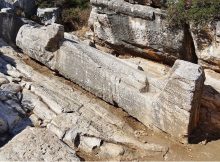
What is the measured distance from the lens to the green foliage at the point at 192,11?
36.6 ft

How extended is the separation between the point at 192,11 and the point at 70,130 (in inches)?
185

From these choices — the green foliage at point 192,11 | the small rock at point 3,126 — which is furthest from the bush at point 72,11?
the small rock at point 3,126

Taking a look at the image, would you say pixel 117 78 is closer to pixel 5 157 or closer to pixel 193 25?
pixel 193 25

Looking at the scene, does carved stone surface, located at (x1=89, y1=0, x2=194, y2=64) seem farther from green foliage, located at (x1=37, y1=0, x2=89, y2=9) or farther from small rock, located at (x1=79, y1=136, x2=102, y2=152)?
small rock, located at (x1=79, y1=136, x2=102, y2=152)

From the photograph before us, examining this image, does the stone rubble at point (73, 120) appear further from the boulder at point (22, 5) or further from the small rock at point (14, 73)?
the boulder at point (22, 5)

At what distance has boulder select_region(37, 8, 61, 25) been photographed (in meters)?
16.3

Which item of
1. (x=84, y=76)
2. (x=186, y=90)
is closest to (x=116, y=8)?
(x=84, y=76)

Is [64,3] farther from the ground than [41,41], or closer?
farther from the ground

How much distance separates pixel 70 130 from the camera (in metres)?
10.4

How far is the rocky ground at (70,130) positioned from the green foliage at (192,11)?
3.14m

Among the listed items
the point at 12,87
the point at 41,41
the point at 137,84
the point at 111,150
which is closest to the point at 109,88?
the point at 137,84

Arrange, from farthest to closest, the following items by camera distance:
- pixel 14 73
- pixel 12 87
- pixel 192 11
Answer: pixel 14 73 → pixel 12 87 → pixel 192 11

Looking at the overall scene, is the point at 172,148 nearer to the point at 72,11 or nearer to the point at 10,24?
the point at 10,24

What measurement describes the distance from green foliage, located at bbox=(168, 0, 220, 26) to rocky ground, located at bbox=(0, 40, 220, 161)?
3136mm
